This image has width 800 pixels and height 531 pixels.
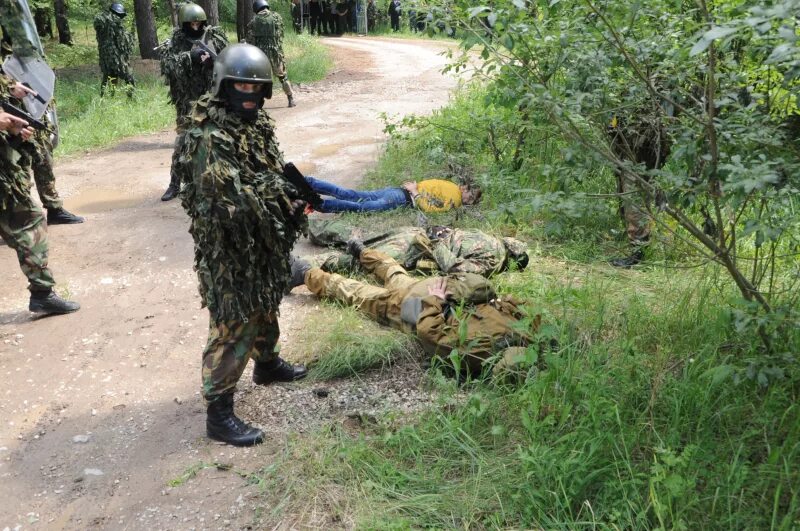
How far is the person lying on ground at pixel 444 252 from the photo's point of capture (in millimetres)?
4676

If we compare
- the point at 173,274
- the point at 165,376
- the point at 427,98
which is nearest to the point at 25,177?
the point at 173,274

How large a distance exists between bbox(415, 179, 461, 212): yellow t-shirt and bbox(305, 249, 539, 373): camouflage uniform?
157 cm

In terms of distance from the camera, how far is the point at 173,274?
524cm

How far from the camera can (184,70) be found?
274 inches

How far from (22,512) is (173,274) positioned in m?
2.59

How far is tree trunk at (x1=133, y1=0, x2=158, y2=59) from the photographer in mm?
14607

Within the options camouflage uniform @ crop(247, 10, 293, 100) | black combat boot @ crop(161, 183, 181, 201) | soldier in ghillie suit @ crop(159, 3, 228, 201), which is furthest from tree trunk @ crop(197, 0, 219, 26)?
black combat boot @ crop(161, 183, 181, 201)

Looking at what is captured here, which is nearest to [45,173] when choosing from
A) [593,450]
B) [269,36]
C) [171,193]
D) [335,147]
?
[171,193]

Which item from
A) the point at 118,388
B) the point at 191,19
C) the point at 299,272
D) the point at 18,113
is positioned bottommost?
the point at 118,388

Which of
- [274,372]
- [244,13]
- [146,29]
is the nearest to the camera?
[274,372]

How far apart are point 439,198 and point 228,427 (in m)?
3.47

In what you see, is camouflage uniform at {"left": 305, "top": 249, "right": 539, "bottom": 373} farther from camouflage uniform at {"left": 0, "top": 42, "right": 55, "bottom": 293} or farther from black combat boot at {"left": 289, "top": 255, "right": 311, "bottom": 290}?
camouflage uniform at {"left": 0, "top": 42, "right": 55, "bottom": 293}

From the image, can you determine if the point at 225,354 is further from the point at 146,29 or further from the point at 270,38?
the point at 146,29

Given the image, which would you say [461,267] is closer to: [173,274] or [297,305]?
[297,305]
